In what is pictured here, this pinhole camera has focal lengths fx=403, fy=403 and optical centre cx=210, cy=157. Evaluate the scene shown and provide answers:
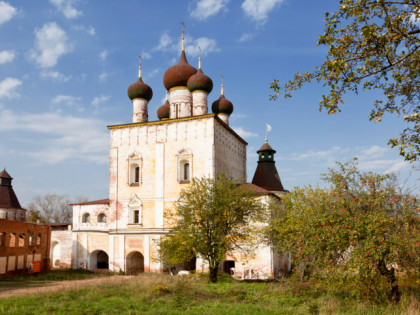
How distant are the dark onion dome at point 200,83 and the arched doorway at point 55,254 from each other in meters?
14.4

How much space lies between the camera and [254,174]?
29.1 meters

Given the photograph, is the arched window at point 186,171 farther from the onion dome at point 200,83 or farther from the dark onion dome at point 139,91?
the dark onion dome at point 139,91

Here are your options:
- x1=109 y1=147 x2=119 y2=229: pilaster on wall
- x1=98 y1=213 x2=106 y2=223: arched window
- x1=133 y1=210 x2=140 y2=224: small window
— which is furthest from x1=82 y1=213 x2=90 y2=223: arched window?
x1=133 y1=210 x2=140 y2=224: small window

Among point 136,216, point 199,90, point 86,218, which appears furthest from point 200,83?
point 86,218

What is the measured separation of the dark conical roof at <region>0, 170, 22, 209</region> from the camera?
3509 cm

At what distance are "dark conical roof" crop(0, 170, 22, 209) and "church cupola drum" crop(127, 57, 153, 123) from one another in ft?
55.6

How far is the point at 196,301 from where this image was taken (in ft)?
39.9

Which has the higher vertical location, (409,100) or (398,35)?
(398,35)

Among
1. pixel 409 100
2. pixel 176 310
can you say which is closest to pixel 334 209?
pixel 409 100

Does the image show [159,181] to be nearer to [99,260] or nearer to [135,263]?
[135,263]

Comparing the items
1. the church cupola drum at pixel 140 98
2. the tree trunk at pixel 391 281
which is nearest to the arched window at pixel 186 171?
the church cupola drum at pixel 140 98

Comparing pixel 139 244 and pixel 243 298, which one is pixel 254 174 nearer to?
pixel 139 244

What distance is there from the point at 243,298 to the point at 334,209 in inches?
177

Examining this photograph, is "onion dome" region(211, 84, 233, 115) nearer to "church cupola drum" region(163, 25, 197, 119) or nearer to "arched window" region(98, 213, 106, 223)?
"church cupola drum" region(163, 25, 197, 119)
